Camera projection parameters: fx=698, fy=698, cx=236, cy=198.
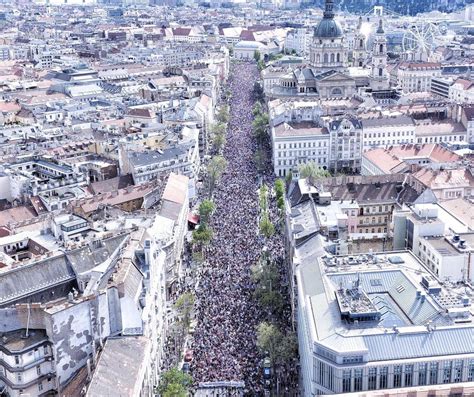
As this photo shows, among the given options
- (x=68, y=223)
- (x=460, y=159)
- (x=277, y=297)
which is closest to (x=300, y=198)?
(x=277, y=297)

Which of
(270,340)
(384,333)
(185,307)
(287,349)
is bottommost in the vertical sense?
(185,307)

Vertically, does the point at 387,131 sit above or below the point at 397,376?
below

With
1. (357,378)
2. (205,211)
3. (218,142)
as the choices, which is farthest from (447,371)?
(218,142)

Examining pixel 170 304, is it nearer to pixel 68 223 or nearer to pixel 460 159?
pixel 68 223

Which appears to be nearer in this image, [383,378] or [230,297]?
[383,378]

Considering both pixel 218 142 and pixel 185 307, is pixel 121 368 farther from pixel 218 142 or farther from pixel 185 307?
pixel 218 142

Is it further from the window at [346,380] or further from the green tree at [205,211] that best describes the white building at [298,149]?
the window at [346,380]

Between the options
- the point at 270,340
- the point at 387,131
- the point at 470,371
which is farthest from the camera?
the point at 387,131
